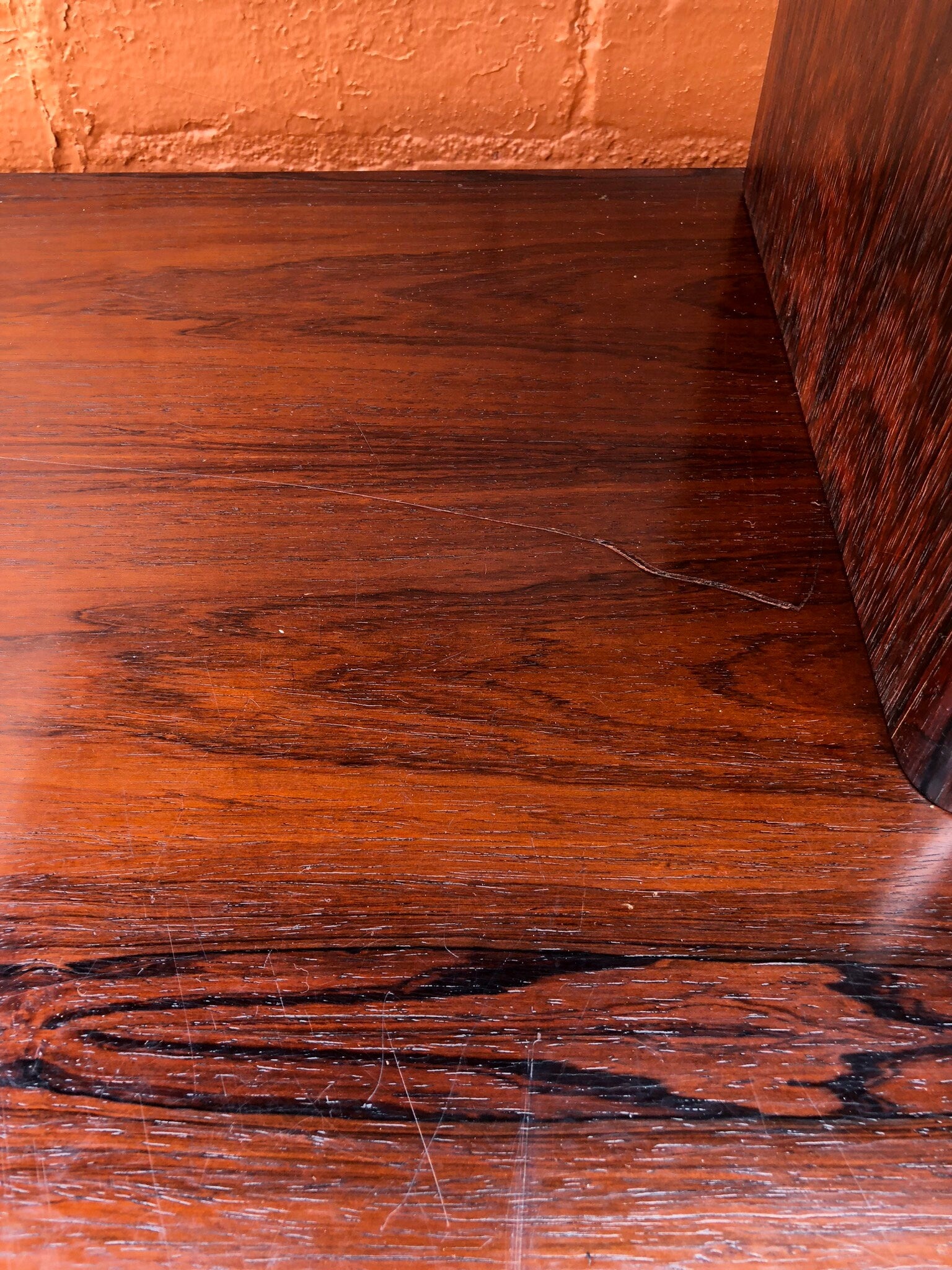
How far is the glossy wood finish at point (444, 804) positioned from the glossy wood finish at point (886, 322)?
0.08 ft

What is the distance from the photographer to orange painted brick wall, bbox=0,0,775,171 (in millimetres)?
866

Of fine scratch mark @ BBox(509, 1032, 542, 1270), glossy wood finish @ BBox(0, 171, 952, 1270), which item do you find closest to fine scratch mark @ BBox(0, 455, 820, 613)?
glossy wood finish @ BBox(0, 171, 952, 1270)

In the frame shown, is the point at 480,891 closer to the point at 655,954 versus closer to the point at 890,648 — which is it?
the point at 655,954

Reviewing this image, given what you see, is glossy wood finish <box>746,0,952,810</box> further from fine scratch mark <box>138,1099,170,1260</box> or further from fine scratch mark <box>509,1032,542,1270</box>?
fine scratch mark <box>138,1099,170,1260</box>

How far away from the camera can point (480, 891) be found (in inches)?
16.5

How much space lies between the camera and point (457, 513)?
0.57m

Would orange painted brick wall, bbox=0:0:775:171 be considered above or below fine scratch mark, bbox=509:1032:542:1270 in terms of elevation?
above

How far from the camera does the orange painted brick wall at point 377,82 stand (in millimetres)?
866

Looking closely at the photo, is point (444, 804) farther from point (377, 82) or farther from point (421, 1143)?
point (377, 82)

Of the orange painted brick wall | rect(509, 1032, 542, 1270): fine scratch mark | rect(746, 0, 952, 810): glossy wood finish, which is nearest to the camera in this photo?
rect(509, 1032, 542, 1270): fine scratch mark

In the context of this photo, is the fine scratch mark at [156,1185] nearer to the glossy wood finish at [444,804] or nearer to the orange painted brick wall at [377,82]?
the glossy wood finish at [444,804]

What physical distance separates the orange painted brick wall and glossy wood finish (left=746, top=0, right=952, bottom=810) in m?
0.27

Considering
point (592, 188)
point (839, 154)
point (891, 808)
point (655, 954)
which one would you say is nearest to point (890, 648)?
point (891, 808)

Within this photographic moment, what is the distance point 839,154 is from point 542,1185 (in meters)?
0.52
